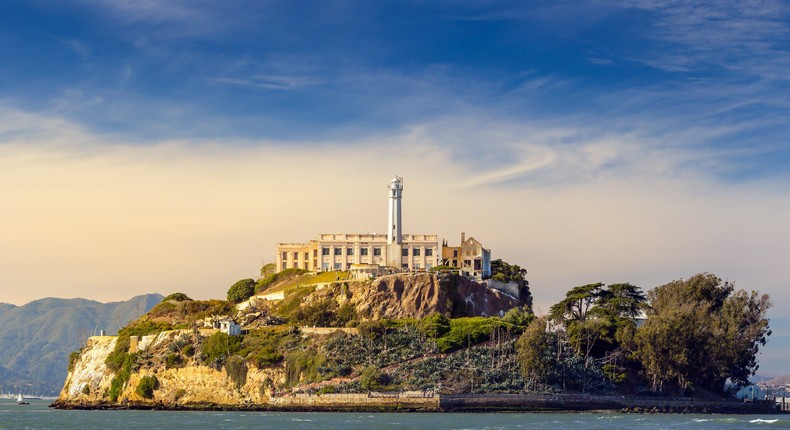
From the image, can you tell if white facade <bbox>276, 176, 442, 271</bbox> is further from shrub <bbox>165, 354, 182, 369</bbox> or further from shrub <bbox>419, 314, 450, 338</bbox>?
shrub <bbox>165, 354, 182, 369</bbox>

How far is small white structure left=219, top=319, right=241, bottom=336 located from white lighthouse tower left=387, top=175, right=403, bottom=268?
2468 cm

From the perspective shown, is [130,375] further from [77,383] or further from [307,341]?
[307,341]

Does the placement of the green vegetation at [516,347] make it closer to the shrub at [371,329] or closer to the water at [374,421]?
the shrub at [371,329]

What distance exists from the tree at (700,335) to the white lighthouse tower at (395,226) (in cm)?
3357

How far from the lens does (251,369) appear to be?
5007 inches

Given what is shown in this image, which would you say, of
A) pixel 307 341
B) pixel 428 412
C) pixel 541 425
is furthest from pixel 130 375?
pixel 541 425

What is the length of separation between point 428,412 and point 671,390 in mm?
30746


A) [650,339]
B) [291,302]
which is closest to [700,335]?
[650,339]

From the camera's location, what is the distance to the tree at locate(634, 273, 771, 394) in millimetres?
123125

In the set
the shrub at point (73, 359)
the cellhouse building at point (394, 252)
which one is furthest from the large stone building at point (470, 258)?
the shrub at point (73, 359)

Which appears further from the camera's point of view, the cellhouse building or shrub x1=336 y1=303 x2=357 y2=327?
the cellhouse building

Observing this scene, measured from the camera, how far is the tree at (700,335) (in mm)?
123125

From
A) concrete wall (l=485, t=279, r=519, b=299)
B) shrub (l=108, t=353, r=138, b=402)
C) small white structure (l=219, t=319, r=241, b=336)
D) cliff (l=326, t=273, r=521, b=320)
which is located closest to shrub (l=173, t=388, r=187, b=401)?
shrub (l=108, t=353, r=138, b=402)

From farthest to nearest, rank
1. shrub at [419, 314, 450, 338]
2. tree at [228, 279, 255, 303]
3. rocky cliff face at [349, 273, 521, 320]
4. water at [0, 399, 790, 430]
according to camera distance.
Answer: tree at [228, 279, 255, 303] < rocky cliff face at [349, 273, 521, 320] < shrub at [419, 314, 450, 338] < water at [0, 399, 790, 430]
